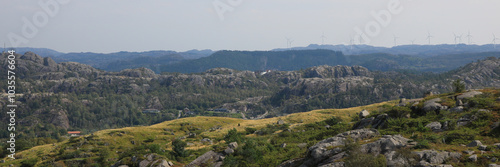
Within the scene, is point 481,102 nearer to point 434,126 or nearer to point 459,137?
point 434,126

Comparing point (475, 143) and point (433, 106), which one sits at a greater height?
point (433, 106)

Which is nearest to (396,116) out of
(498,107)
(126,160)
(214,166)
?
(498,107)

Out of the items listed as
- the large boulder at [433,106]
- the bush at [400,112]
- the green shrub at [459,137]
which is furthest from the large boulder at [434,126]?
the large boulder at [433,106]

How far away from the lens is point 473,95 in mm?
50812

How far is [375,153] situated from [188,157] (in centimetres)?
3984

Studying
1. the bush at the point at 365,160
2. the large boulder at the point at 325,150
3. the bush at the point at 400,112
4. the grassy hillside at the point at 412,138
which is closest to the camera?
the bush at the point at 365,160

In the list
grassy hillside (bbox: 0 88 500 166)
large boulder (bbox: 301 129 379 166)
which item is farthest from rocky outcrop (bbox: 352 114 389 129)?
large boulder (bbox: 301 129 379 166)

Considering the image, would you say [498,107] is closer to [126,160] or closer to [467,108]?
[467,108]

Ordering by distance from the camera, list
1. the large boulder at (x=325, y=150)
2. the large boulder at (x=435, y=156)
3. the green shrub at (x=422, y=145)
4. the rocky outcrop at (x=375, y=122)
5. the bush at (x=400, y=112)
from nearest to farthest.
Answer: the large boulder at (x=435, y=156) → the green shrub at (x=422, y=145) → the large boulder at (x=325, y=150) → the rocky outcrop at (x=375, y=122) → the bush at (x=400, y=112)

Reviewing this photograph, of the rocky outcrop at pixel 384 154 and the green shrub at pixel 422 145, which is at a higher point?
the green shrub at pixel 422 145

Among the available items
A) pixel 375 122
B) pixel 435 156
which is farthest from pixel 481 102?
Result: pixel 435 156

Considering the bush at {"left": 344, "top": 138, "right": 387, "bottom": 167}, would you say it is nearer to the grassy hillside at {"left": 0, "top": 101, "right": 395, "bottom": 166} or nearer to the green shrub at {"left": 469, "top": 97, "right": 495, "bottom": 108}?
the green shrub at {"left": 469, "top": 97, "right": 495, "bottom": 108}

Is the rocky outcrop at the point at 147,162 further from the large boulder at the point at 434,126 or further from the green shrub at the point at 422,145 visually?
the large boulder at the point at 434,126

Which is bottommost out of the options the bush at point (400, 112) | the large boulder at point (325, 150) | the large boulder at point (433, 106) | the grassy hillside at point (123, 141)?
the grassy hillside at point (123, 141)
